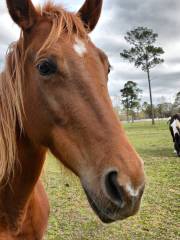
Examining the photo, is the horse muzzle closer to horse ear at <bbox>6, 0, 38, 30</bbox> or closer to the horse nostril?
the horse nostril

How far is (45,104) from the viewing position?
210 centimetres

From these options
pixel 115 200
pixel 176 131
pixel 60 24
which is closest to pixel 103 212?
pixel 115 200

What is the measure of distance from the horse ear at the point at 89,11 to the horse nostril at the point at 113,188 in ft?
4.48

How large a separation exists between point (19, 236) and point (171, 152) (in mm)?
11619

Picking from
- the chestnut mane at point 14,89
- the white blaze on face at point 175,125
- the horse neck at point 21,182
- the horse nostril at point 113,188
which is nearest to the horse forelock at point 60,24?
the chestnut mane at point 14,89

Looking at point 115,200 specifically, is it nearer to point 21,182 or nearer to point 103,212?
point 103,212

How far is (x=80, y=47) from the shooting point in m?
2.12

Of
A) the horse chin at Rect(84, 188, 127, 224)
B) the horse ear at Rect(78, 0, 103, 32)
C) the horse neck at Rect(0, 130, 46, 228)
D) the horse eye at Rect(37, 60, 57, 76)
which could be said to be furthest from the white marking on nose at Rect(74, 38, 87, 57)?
the horse chin at Rect(84, 188, 127, 224)

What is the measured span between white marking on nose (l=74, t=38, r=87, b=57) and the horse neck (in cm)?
80

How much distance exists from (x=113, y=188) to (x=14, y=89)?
1.12m

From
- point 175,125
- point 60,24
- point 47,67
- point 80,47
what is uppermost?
point 60,24

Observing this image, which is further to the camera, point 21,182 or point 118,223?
point 118,223

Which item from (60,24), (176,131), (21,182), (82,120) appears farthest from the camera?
(176,131)

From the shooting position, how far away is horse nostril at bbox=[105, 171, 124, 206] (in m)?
1.67
